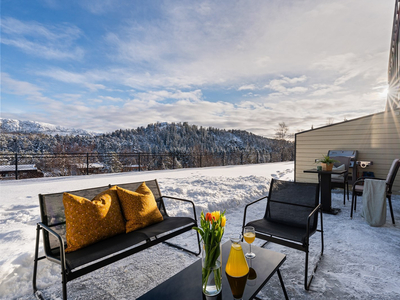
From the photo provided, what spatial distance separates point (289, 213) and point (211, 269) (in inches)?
64.1

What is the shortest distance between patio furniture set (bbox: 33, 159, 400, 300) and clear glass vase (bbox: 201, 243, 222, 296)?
0.21 ft

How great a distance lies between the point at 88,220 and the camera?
70.7 inches

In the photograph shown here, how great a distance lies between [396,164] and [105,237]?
4.32m

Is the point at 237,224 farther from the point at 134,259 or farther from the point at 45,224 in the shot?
the point at 45,224

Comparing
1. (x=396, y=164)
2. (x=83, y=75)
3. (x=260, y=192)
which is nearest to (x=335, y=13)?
(x=396, y=164)

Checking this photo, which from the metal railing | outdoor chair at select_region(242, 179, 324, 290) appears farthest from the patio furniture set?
the metal railing

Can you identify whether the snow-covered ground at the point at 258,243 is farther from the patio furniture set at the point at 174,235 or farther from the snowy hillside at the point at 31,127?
the snowy hillside at the point at 31,127

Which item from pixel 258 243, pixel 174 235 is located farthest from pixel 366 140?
pixel 174 235

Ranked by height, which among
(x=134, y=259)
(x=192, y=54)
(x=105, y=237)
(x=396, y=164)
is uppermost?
(x=192, y=54)

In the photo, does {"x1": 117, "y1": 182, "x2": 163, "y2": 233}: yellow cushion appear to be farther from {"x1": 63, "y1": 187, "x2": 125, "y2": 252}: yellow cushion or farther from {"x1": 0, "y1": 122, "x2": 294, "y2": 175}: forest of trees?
{"x1": 0, "y1": 122, "x2": 294, "y2": 175}: forest of trees

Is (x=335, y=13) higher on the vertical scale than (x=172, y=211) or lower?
higher

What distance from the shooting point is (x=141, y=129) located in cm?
3338

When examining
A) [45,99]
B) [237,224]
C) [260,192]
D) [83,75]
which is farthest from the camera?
[45,99]

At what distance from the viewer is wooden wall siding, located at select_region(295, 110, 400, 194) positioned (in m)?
5.31
